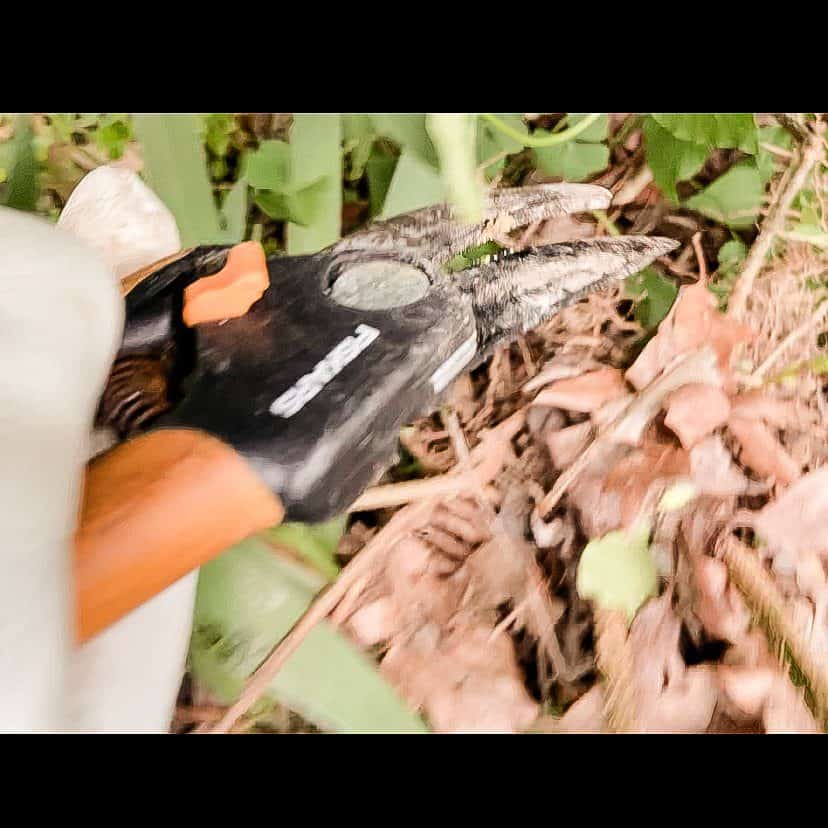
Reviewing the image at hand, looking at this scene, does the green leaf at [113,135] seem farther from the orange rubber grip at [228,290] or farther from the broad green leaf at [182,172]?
the orange rubber grip at [228,290]

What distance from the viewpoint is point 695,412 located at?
59 centimetres

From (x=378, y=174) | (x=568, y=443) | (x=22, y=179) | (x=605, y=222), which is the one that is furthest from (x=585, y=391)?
(x=22, y=179)

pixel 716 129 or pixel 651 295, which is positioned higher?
pixel 716 129

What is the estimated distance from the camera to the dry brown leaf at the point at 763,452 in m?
0.58

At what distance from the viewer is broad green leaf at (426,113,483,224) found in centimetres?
63

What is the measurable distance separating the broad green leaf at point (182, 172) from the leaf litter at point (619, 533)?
234mm

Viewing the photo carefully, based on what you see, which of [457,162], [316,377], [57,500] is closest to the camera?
[57,500]

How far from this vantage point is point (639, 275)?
24.9 inches

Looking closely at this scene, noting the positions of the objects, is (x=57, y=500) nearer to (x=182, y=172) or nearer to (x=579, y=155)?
(x=182, y=172)

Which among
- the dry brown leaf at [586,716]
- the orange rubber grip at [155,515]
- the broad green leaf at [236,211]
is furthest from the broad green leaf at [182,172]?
the dry brown leaf at [586,716]

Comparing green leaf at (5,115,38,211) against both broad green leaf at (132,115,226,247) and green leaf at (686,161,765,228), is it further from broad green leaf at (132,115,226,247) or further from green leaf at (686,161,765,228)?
green leaf at (686,161,765,228)

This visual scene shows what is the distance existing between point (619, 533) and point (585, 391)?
11 centimetres

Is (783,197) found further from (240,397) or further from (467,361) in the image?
(240,397)

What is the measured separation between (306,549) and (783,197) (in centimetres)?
46
